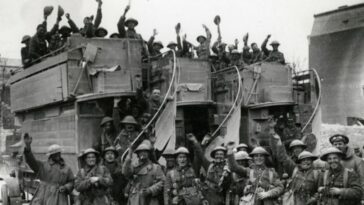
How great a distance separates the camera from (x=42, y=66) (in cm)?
1053

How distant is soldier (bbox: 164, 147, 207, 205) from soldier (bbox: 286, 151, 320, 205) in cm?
135

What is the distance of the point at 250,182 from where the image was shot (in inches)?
281

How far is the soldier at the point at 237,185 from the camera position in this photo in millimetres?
7758

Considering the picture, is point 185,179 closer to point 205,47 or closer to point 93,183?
point 93,183

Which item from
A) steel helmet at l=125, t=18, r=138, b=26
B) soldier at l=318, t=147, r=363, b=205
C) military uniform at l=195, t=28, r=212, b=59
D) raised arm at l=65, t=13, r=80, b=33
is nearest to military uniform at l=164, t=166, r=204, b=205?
soldier at l=318, t=147, r=363, b=205

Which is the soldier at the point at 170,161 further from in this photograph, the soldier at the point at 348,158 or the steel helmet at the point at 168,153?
the soldier at the point at 348,158

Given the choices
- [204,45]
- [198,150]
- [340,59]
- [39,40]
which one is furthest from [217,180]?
[340,59]

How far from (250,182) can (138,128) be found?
284 centimetres

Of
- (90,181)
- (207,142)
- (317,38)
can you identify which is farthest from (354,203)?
(317,38)

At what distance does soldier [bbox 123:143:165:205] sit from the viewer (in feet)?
23.4

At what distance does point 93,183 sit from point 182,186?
4.30 feet

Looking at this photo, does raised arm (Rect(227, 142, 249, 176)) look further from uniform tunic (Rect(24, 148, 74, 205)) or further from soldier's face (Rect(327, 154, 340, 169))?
uniform tunic (Rect(24, 148, 74, 205))

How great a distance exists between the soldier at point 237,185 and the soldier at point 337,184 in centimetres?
170

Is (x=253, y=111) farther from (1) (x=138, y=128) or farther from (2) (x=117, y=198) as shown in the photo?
(2) (x=117, y=198)
